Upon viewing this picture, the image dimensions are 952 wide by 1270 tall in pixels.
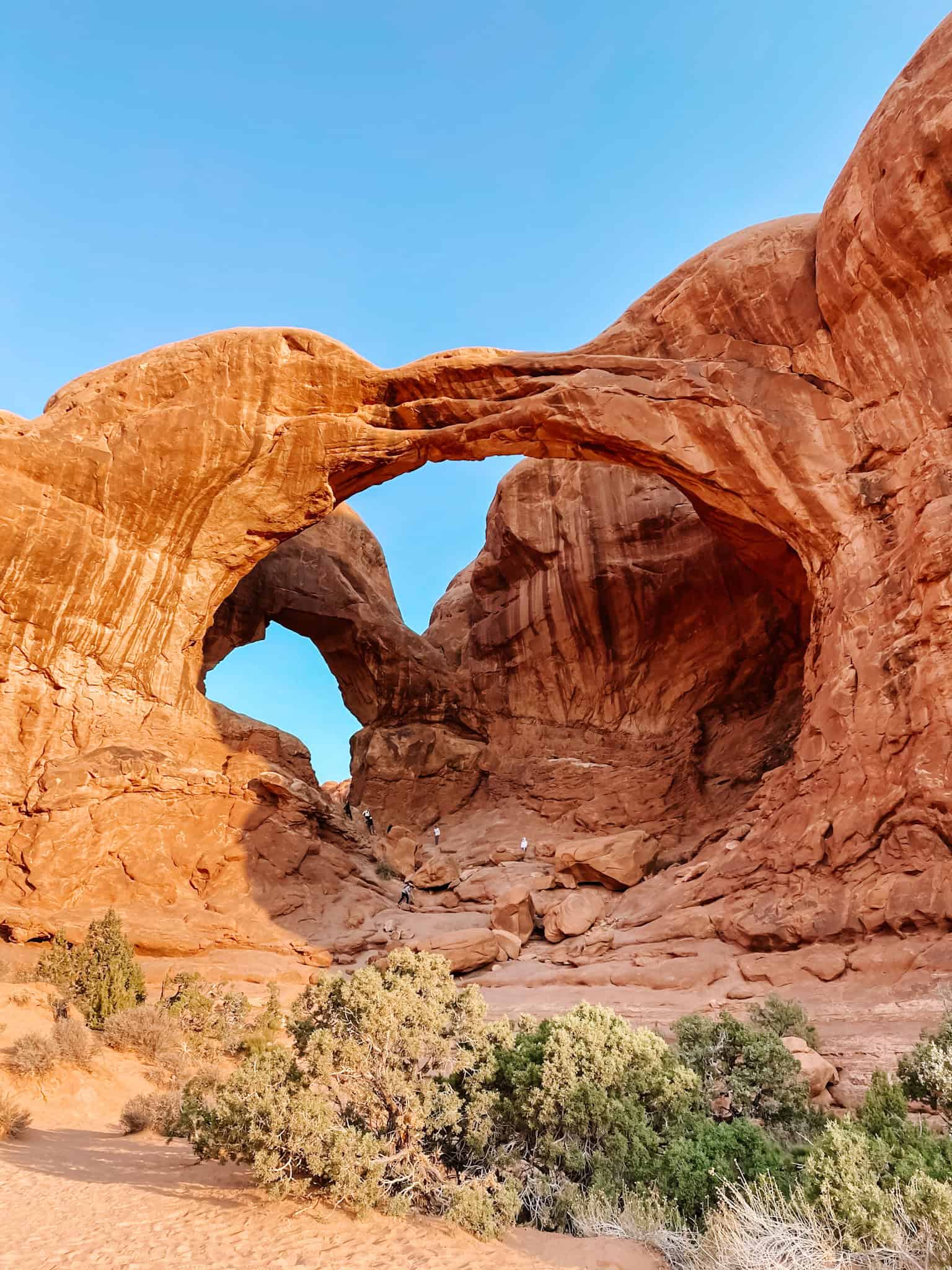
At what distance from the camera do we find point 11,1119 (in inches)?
327

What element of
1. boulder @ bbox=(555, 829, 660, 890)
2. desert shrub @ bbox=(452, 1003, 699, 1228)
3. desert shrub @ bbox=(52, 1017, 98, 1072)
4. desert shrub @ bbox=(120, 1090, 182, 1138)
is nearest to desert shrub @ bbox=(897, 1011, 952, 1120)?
desert shrub @ bbox=(452, 1003, 699, 1228)

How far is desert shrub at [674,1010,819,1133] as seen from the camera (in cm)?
791

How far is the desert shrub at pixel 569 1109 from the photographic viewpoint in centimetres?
646

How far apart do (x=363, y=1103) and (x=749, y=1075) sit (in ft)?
13.9

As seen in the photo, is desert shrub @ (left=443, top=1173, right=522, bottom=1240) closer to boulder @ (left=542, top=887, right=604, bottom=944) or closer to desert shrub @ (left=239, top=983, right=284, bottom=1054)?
desert shrub @ (left=239, top=983, right=284, bottom=1054)

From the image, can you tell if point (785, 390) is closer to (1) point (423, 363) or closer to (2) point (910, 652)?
(2) point (910, 652)

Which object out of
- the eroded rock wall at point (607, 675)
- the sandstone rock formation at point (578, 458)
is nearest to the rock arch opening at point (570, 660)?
the eroded rock wall at point (607, 675)

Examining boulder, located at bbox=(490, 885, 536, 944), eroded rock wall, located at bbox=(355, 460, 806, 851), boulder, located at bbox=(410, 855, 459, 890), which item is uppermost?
eroded rock wall, located at bbox=(355, 460, 806, 851)

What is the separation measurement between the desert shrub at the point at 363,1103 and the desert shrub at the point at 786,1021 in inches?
→ 195

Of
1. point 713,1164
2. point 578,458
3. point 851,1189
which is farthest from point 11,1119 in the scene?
point 578,458

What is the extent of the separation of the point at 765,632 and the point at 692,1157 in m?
19.3

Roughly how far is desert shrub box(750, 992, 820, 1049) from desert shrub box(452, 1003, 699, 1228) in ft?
10.3

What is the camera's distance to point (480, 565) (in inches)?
1224

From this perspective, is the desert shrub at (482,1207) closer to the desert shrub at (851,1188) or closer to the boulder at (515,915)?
the desert shrub at (851,1188)
